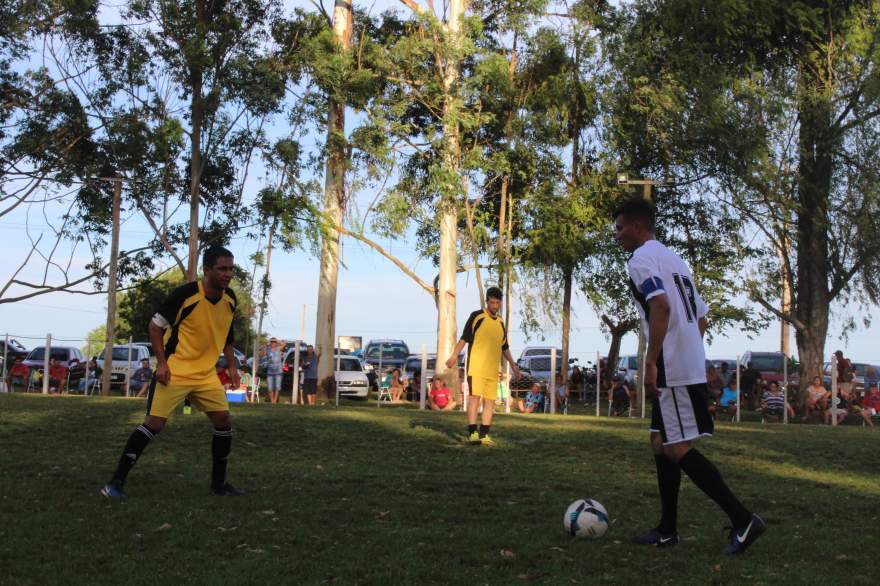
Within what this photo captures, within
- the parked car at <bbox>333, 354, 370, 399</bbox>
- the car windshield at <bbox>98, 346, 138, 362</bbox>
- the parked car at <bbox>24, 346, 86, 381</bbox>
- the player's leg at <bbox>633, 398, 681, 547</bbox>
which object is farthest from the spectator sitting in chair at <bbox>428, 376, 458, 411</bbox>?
the player's leg at <bbox>633, 398, 681, 547</bbox>

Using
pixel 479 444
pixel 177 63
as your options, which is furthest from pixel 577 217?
pixel 479 444

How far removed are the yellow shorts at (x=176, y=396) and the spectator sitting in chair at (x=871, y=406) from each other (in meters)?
20.9

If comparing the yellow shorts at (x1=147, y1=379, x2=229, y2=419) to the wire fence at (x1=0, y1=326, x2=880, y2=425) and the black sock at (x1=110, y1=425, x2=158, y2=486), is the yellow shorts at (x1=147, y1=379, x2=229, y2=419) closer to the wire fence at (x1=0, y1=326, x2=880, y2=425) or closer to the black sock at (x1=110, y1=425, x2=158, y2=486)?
the black sock at (x1=110, y1=425, x2=158, y2=486)

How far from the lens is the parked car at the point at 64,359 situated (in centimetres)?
3534

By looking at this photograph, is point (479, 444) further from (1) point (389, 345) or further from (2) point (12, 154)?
(1) point (389, 345)

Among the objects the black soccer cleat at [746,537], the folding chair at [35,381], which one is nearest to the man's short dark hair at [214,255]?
the black soccer cleat at [746,537]

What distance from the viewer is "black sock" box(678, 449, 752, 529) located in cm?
616

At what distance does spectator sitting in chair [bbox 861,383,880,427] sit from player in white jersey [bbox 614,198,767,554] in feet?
68.6

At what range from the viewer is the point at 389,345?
47750 mm

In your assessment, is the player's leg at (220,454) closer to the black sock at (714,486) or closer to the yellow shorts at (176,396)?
the yellow shorts at (176,396)

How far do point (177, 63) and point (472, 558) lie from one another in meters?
33.9

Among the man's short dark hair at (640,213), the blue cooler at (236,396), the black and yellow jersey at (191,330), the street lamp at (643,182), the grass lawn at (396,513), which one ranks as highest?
the street lamp at (643,182)

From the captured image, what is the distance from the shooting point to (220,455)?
826cm

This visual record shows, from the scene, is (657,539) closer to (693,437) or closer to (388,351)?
(693,437)
